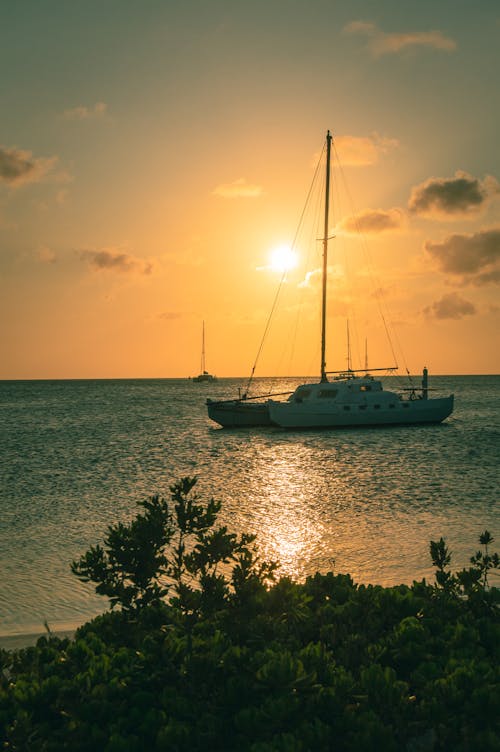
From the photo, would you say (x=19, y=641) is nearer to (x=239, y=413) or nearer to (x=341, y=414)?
(x=341, y=414)

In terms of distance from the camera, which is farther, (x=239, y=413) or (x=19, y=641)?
(x=239, y=413)

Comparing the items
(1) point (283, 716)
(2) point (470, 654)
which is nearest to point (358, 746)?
(1) point (283, 716)

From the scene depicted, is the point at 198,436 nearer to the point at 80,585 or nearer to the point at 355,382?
the point at 355,382

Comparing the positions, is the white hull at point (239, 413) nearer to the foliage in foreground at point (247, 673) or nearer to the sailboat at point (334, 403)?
the sailboat at point (334, 403)

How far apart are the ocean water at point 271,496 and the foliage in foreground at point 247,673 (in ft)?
15.7

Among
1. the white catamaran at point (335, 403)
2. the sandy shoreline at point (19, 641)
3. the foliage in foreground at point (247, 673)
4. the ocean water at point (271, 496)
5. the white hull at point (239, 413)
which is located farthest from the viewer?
the white hull at point (239, 413)

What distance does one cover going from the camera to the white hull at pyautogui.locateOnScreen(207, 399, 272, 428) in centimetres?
4931

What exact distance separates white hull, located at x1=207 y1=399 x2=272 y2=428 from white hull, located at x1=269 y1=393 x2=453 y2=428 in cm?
306

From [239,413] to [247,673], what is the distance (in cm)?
4499

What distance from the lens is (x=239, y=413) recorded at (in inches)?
1971

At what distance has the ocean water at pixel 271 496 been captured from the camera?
42.7 ft

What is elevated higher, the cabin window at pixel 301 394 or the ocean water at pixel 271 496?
the cabin window at pixel 301 394

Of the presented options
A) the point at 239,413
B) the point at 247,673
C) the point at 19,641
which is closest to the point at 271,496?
the point at 19,641

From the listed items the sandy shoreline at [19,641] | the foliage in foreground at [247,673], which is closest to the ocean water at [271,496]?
the sandy shoreline at [19,641]
